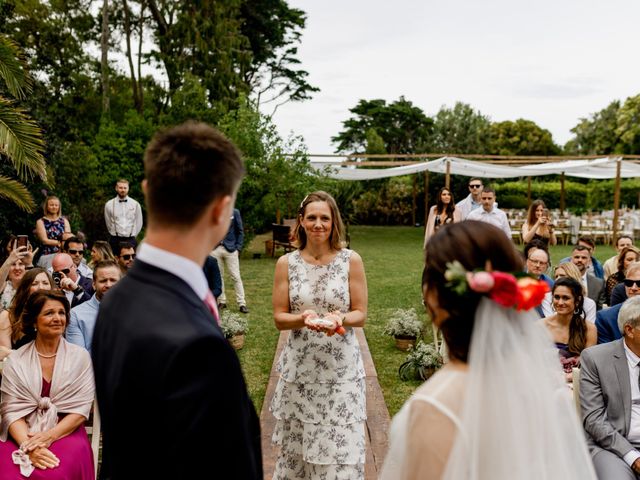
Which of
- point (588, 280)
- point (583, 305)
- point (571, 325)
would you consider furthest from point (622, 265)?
point (571, 325)

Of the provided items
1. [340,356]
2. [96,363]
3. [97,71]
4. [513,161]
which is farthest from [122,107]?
[96,363]

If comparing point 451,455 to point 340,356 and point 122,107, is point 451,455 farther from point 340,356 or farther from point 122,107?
point 122,107

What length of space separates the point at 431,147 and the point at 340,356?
3639cm

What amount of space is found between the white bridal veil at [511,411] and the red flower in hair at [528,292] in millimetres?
64

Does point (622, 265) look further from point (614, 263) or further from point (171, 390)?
point (171, 390)

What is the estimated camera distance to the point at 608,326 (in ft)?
16.5

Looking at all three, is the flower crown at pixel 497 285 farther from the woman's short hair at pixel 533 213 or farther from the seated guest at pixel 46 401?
the woman's short hair at pixel 533 213

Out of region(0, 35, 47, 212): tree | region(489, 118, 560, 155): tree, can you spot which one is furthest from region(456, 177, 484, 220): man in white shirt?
region(489, 118, 560, 155): tree

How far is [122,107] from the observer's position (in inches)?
933

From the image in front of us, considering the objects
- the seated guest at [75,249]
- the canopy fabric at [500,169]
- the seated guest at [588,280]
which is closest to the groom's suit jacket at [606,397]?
the seated guest at [588,280]

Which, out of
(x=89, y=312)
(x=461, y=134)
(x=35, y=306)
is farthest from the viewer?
(x=461, y=134)

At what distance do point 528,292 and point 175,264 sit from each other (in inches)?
36.6

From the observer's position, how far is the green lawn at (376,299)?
662 cm

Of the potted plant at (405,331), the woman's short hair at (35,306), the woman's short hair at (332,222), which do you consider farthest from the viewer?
the potted plant at (405,331)
